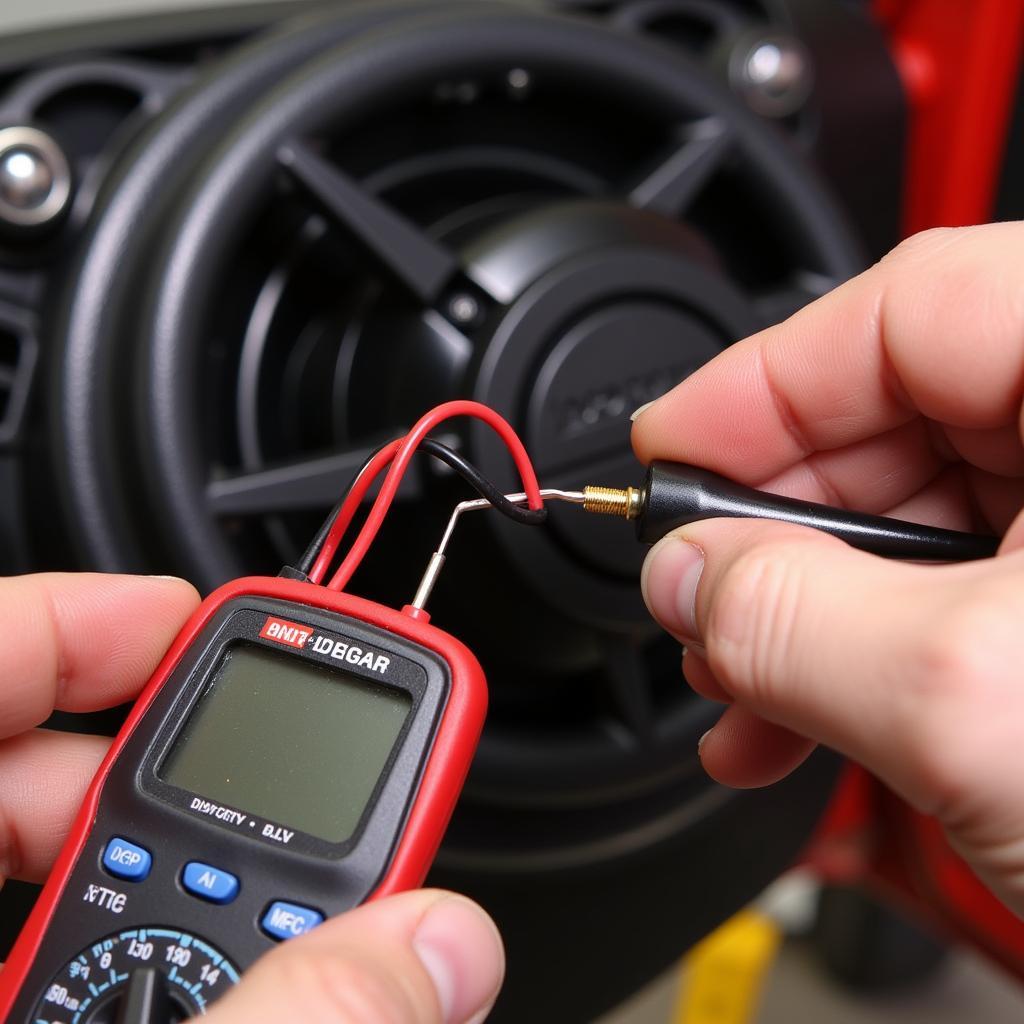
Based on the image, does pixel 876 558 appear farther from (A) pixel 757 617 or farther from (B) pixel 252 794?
(B) pixel 252 794

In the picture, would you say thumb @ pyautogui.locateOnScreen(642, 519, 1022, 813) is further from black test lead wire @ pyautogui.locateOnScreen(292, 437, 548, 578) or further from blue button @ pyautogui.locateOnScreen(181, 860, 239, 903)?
blue button @ pyautogui.locateOnScreen(181, 860, 239, 903)

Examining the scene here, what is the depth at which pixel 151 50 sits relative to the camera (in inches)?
24.9

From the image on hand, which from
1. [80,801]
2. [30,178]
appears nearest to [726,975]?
[80,801]

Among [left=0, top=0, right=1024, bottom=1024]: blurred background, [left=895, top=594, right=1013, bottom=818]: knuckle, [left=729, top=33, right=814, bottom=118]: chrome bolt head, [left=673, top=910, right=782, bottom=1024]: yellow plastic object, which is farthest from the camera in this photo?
[left=673, top=910, right=782, bottom=1024]: yellow plastic object

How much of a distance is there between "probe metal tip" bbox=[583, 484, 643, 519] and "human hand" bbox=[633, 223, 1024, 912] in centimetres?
3

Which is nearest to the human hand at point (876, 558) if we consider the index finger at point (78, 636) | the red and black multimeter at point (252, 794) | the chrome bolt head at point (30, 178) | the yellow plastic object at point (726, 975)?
the red and black multimeter at point (252, 794)

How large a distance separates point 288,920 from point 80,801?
15 cm

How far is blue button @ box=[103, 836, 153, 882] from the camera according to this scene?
42 centimetres

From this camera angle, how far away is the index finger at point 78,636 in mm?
465

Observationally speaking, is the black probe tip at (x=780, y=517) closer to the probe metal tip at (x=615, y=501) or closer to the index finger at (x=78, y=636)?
the probe metal tip at (x=615, y=501)

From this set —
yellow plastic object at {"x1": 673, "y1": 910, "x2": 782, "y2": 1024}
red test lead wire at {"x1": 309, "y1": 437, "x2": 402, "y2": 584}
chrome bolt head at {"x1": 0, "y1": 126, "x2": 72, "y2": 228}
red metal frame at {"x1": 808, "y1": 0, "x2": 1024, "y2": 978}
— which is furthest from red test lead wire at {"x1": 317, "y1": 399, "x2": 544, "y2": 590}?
yellow plastic object at {"x1": 673, "y1": 910, "x2": 782, "y2": 1024}

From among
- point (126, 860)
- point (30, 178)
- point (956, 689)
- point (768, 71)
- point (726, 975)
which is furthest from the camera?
point (726, 975)

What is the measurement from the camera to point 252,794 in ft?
1.45

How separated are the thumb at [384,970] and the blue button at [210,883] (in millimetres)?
45
